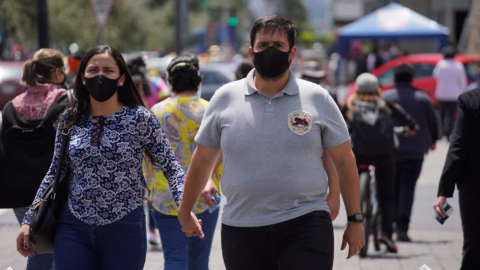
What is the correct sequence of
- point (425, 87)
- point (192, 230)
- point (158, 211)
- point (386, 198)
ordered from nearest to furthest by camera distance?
point (192, 230) < point (158, 211) < point (386, 198) < point (425, 87)

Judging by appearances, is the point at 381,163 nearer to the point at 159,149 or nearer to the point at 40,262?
A: the point at 40,262

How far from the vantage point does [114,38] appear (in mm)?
38812

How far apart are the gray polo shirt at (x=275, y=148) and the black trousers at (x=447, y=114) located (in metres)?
14.9

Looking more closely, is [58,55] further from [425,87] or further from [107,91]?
[425,87]

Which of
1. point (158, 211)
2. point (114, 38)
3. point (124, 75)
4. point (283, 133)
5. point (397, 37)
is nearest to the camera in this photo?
point (283, 133)

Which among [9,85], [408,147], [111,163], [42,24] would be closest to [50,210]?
[111,163]

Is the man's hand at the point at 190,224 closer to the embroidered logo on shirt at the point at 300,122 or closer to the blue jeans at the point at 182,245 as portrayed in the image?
the embroidered logo on shirt at the point at 300,122

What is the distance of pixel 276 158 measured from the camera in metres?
3.75

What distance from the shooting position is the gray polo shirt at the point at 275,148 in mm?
3758

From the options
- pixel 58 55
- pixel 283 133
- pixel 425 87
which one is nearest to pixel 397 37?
pixel 425 87

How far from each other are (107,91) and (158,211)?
1330 mm

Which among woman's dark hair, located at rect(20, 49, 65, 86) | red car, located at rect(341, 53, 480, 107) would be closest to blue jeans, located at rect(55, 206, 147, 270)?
woman's dark hair, located at rect(20, 49, 65, 86)

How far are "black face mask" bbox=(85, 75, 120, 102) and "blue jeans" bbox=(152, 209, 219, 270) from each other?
132cm

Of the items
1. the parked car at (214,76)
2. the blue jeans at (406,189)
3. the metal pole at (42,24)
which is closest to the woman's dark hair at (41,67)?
the blue jeans at (406,189)
